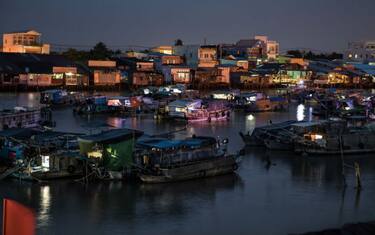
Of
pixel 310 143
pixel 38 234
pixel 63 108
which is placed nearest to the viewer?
pixel 38 234

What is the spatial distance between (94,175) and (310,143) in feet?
16.3

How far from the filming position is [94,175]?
8.59 meters

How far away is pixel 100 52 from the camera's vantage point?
130 feet

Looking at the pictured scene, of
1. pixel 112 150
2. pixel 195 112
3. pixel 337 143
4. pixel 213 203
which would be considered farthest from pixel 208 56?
pixel 213 203

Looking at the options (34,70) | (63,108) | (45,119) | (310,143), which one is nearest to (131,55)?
(34,70)

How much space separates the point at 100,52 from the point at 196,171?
105 feet

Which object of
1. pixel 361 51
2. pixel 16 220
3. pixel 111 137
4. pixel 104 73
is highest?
pixel 361 51

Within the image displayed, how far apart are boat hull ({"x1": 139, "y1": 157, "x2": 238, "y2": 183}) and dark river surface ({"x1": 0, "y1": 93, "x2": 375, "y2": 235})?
101mm

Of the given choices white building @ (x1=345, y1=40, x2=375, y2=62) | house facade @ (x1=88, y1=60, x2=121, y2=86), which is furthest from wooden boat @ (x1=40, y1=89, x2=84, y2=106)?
white building @ (x1=345, y1=40, x2=375, y2=62)

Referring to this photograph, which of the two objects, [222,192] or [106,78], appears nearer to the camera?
[222,192]

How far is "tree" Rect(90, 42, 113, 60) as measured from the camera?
38.0m

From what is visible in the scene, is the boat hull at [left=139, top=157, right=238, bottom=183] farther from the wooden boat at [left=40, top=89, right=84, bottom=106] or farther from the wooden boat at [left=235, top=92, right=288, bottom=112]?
the wooden boat at [left=40, top=89, right=84, bottom=106]

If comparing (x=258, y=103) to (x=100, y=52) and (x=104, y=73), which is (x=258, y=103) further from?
(x=100, y=52)

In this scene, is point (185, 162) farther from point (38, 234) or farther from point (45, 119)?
point (45, 119)
